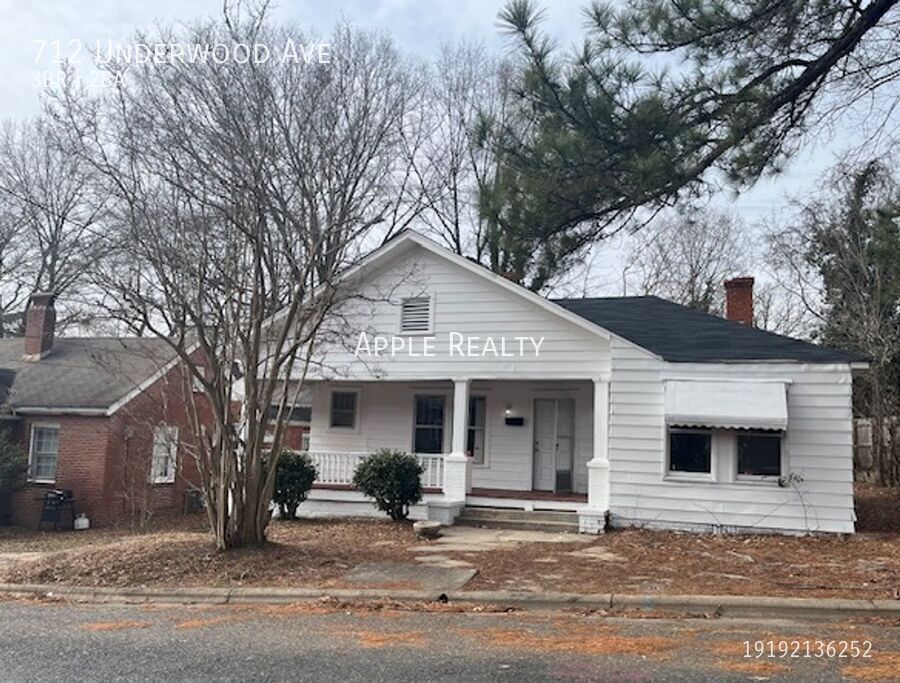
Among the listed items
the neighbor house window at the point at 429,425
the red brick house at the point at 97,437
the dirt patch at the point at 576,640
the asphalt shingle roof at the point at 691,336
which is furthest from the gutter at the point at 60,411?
the dirt patch at the point at 576,640

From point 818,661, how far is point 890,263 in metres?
8.35

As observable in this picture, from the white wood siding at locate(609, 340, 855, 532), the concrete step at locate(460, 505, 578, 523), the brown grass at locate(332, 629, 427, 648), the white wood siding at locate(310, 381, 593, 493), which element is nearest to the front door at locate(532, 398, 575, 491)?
the white wood siding at locate(310, 381, 593, 493)

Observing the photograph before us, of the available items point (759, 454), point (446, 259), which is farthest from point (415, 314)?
point (759, 454)

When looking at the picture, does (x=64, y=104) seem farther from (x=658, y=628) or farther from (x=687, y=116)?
(x=658, y=628)

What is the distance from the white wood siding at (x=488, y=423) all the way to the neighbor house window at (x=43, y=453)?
734cm

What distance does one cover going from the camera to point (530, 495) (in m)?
14.9

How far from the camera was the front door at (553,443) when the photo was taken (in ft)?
52.2

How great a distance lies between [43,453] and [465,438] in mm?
11644

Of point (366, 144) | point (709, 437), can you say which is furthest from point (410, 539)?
point (366, 144)

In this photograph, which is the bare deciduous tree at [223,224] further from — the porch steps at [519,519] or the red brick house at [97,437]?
the red brick house at [97,437]

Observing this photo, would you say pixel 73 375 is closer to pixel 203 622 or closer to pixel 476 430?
pixel 476 430

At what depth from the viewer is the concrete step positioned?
44.9 feet

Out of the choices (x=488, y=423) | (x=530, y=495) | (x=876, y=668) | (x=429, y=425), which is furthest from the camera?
(x=429, y=425)

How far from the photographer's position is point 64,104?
32.6ft
